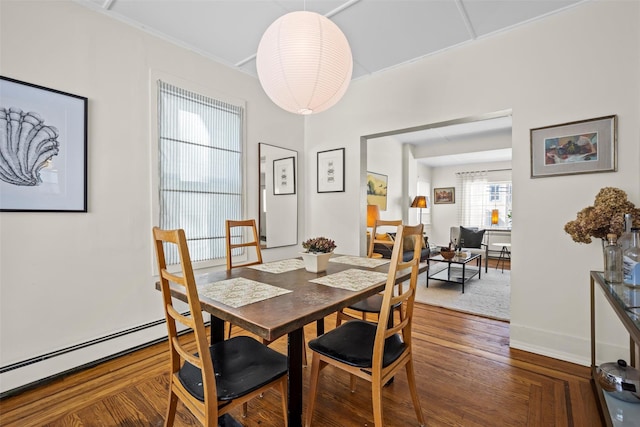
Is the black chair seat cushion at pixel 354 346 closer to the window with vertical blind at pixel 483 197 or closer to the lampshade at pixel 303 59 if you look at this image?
the lampshade at pixel 303 59

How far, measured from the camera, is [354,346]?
57.6 inches

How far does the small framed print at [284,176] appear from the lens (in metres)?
3.50

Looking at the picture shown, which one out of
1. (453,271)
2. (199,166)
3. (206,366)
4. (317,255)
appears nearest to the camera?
(206,366)

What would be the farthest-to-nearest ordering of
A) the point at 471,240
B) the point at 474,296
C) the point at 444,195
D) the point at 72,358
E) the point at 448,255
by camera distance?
1. the point at 444,195
2. the point at 471,240
3. the point at 448,255
4. the point at 474,296
5. the point at 72,358

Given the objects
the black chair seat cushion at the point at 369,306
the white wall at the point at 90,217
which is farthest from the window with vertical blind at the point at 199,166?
the black chair seat cushion at the point at 369,306

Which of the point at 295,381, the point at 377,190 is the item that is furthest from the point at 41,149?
the point at 377,190

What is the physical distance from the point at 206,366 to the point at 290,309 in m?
0.35

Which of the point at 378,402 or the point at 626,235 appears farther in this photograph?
the point at 626,235

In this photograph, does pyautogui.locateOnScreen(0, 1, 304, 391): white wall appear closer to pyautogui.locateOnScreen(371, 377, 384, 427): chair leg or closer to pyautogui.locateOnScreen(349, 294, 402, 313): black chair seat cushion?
pyautogui.locateOnScreen(349, 294, 402, 313): black chair seat cushion

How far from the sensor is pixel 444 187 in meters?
7.94

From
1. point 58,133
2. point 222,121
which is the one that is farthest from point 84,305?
point 222,121

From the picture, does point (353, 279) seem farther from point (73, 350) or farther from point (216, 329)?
point (73, 350)

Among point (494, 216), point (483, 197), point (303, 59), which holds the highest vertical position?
point (303, 59)

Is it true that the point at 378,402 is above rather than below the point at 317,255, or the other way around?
below
